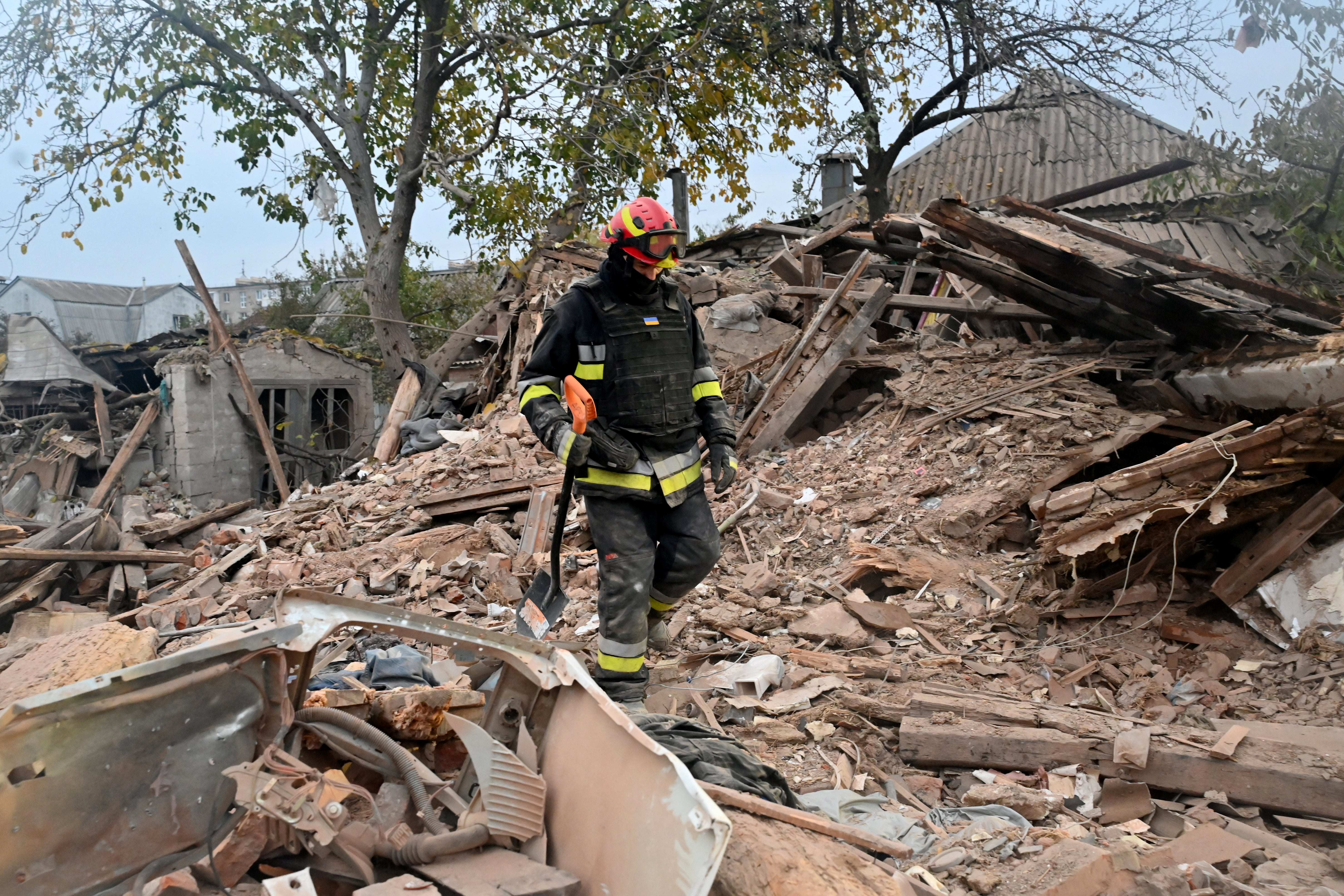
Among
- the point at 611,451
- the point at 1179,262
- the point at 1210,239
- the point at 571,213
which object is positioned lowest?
the point at 611,451

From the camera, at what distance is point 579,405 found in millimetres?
3447

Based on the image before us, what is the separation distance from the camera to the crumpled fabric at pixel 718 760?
2.36m

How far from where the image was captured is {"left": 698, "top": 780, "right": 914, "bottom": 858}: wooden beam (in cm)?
214

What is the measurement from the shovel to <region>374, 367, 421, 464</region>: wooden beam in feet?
19.1

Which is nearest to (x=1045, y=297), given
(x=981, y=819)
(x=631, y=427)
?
(x=631, y=427)

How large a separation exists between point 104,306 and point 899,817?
136 feet

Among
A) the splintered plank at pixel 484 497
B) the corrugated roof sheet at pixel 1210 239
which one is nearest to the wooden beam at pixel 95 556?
the splintered plank at pixel 484 497

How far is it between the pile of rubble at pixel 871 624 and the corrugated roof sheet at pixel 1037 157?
762 centimetres

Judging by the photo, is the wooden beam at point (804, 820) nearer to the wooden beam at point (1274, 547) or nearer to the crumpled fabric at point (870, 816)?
the crumpled fabric at point (870, 816)

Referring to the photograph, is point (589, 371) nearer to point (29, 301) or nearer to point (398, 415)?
point (398, 415)

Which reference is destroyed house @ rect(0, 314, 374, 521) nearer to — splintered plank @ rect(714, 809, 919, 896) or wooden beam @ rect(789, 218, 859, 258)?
wooden beam @ rect(789, 218, 859, 258)

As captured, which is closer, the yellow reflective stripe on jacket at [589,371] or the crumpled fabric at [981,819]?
the crumpled fabric at [981,819]

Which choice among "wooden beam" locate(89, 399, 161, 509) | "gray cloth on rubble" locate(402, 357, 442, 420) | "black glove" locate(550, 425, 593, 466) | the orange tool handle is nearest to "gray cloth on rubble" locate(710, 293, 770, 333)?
"gray cloth on rubble" locate(402, 357, 442, 420)

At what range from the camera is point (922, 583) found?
15.7 feet
